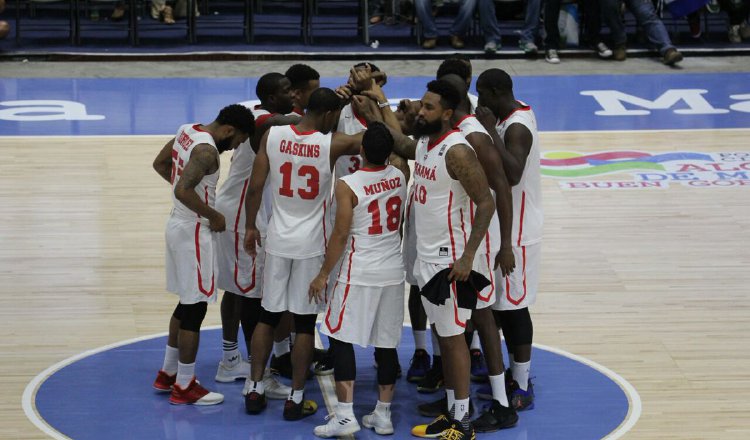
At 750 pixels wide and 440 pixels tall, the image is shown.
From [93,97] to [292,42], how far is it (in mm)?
3211

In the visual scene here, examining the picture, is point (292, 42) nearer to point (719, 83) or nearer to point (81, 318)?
point (719, 83)

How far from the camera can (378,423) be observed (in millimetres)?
6629

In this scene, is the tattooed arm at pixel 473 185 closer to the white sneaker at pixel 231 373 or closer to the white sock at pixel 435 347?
the white sock at pixel 435 347

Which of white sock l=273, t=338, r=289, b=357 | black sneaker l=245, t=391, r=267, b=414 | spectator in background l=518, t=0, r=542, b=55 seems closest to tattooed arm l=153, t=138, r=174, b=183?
white sock l=273, t=338, r=289, b=357

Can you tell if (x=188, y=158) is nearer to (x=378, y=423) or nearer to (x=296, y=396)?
(x=296, y=396)

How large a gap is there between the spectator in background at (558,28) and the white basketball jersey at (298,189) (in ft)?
31.2

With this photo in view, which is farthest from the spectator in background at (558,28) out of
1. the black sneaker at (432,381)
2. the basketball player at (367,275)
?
the basketball player at (367,275)

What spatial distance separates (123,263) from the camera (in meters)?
9.23

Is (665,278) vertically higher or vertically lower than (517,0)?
lower

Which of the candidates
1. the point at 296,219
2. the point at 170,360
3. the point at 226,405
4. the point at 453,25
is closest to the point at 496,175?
the point at 296,219

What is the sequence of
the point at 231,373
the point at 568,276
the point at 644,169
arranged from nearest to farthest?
the point at 231,373 < the point at 568,276 < the point at 644,169

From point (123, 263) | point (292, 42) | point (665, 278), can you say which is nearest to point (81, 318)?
point (123, 263)

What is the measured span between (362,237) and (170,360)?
139 cm

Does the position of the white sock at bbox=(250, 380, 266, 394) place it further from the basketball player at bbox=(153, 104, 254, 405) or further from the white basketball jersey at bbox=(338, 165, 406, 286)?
the white basketball jersey at bbox=(338, 165, 406, 286)
